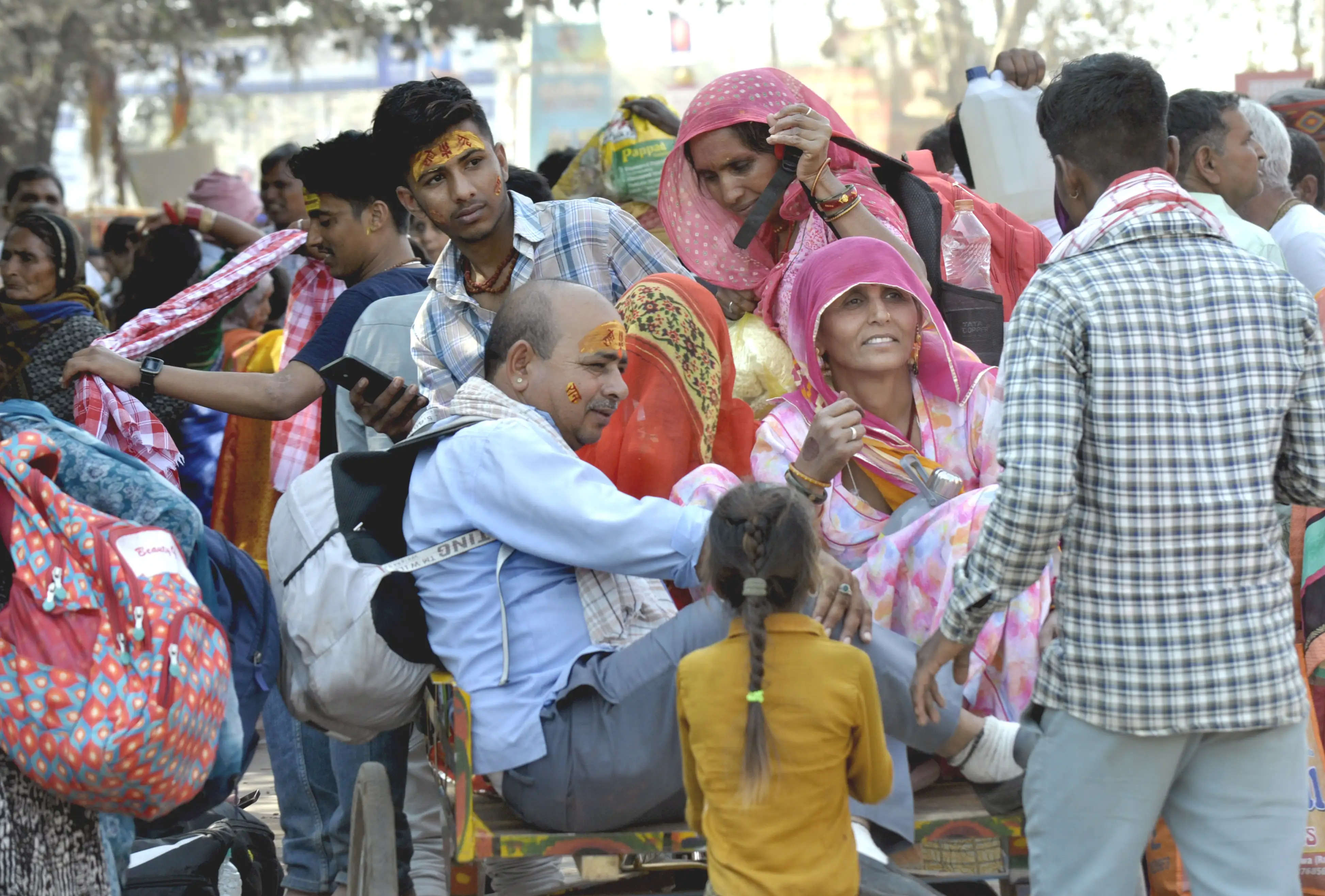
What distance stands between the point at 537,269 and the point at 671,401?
823 mm

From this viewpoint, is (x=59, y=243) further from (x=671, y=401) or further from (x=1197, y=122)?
(x=1197, y=122)

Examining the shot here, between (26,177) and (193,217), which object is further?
(26,177)

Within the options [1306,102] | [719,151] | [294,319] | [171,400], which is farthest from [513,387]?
[1306,102]

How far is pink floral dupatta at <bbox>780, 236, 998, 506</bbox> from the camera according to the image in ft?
12.2

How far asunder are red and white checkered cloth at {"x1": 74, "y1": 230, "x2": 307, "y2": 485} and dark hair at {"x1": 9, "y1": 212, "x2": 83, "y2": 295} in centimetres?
158

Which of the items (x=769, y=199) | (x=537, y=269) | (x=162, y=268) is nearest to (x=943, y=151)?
(x=769, y=199)

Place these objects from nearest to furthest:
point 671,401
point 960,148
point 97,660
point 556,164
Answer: point 97,660
point 671,401
point 960,148
point 556,164

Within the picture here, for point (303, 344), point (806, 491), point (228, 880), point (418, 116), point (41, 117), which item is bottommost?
point (228, 880)

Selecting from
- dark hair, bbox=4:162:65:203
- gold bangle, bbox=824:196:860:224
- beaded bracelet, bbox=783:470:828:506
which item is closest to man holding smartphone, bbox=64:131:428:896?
beaded bracelet, bbox=783:470:828:506

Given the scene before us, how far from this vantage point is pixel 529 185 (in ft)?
19.3

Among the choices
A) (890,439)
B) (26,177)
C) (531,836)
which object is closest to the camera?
(531,836)

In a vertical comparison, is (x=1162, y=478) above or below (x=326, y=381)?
above

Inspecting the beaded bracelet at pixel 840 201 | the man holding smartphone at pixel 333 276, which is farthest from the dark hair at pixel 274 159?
the beaded bracelet at pixel 840 201

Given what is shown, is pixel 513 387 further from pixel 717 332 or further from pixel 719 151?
pixel 719 151
